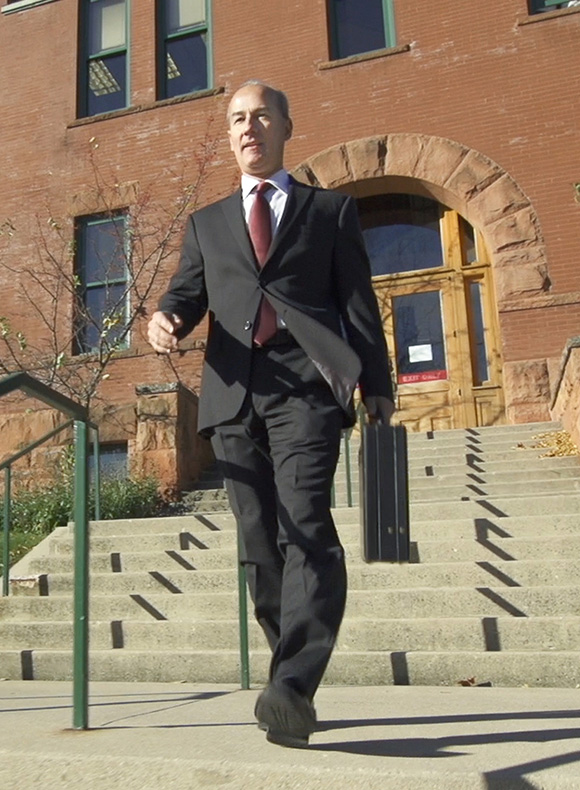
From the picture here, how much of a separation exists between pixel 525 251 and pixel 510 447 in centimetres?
293

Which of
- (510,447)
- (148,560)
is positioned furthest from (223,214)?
(510,447)

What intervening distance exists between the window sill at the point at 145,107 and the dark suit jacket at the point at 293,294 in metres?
9.97

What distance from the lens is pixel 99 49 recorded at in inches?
515

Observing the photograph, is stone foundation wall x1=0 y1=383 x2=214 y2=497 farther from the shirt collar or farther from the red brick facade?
the shirt collar

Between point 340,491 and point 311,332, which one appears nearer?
point 311,332

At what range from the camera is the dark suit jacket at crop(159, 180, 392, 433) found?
2.49 meters

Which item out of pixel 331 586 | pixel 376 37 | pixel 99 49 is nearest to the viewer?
pixel 331 586

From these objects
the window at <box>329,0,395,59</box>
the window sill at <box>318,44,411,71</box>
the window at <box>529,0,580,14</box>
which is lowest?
the window sill at <box>318,44,411,71</box>

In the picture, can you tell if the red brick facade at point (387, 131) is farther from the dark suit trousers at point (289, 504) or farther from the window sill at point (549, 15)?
the dark suit trousers at point (289, 504)

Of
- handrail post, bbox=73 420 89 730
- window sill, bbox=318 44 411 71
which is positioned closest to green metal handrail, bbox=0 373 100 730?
handrail post, bbox=73 420 89 730

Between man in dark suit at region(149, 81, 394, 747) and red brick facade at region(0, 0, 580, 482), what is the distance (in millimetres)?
7641

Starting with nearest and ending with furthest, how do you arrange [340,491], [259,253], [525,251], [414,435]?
[259,253], [340,491], [414,435], [525,251]

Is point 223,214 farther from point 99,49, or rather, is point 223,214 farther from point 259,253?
point 99,49

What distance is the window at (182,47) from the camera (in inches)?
490
